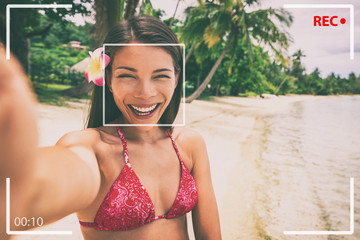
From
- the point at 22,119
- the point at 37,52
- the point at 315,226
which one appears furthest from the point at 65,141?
the point at 37,52

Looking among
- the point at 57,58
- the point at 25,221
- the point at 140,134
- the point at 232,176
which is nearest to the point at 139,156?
the point at 140,134

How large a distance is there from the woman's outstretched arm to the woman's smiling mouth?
0.43 metres

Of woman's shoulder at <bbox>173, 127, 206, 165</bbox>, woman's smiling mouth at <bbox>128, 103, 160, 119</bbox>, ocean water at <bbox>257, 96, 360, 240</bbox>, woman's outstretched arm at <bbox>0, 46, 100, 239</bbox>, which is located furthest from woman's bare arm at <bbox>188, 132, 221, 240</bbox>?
ocean water at <bbox>257, 96, 360, 240</bbox>

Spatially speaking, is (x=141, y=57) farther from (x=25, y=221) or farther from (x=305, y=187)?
(x=305, y=187)

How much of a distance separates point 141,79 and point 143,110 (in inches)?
5.6

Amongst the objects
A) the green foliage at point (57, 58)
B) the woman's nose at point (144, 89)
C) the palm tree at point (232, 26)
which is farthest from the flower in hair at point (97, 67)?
the palm tree at point (232, 26)

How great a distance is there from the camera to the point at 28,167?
0.41m

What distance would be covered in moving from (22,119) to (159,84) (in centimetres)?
78

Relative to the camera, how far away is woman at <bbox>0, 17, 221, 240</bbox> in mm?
1045

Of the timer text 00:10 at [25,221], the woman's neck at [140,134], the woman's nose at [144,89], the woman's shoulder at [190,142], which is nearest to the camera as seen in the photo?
the timer text 00:10 at [25,221]

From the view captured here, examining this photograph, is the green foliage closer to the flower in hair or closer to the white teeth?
the flower in hair

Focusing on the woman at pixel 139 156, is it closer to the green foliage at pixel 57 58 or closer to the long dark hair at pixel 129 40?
the long dark hair at pixel 129 40

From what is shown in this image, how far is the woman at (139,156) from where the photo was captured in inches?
41.1

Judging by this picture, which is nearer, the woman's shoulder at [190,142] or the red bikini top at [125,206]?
the red bikini top at [125,206]
